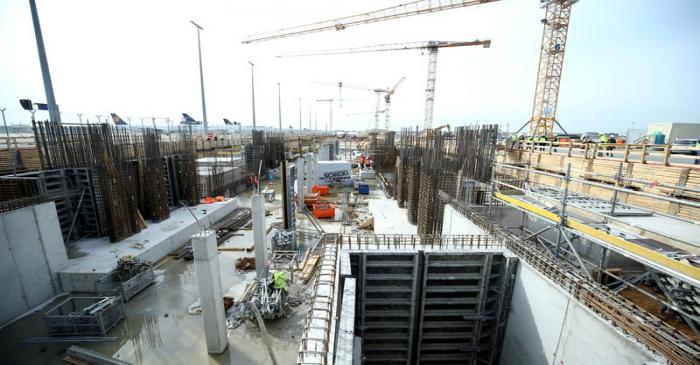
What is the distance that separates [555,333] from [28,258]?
57.7 ft

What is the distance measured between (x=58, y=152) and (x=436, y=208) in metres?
18.5

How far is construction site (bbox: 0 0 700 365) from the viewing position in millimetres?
6207

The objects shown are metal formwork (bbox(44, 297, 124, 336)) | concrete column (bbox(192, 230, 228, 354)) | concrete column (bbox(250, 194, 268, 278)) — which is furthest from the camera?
concrete column (bbox(250, 194, 268, 278))

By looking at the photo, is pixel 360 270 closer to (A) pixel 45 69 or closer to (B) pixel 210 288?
(B) pixel 210 288

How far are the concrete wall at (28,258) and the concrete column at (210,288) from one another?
25.2 feet

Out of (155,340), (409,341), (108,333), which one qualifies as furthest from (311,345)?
(108,333)

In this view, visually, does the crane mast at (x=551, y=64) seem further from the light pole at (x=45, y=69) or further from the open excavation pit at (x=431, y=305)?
the light pole at (x=45, y=69)

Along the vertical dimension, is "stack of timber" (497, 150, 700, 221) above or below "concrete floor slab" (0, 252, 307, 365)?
above

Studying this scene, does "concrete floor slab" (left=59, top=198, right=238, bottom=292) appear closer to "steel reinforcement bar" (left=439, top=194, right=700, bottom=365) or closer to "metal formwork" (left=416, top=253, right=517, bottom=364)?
"metal formwork" (left=416, top=253, right=517, bottom=364)

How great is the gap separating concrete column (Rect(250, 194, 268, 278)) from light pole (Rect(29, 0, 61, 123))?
10.9 metres

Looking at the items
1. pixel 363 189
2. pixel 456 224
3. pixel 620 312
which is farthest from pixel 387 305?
pixel 363 189

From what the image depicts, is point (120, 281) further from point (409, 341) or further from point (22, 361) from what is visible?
point (409, 341)

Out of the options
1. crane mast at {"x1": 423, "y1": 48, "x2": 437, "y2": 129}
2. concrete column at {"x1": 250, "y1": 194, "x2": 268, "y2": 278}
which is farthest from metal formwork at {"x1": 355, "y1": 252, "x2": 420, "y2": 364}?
crane mast at {"x1": 423, "y1": 48, "x2": 437, "y2": 129}

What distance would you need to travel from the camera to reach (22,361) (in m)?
7.57
